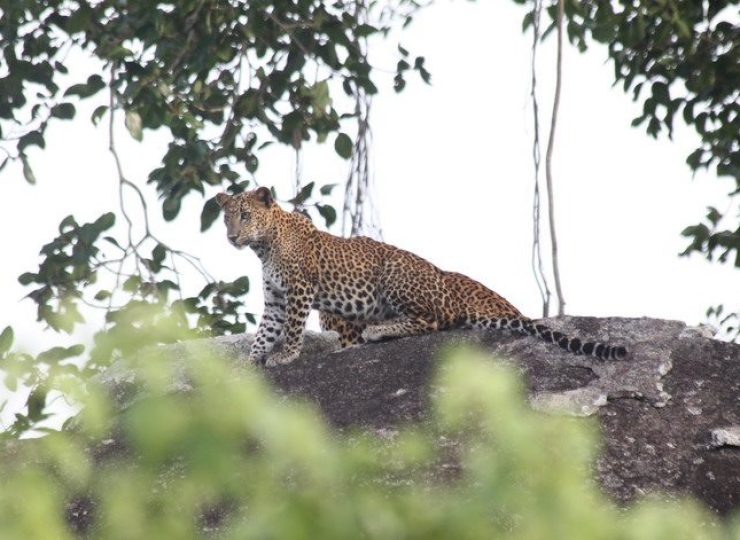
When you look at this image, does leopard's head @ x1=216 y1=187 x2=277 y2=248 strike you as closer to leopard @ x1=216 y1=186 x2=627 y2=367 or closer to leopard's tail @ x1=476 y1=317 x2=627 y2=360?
leopard @ x1=216 y1=186 x2=627 y2=367

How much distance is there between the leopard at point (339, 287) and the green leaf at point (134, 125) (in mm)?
731

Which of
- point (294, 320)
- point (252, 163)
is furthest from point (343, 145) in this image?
point (294, 320)

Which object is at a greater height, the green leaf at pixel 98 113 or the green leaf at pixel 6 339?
the green leaf at pixel 98 113

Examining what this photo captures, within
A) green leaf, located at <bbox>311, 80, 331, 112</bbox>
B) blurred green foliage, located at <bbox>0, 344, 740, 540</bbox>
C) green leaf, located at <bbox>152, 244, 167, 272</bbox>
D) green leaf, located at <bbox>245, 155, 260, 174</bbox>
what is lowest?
blurred green foliage, located at <bbox>0, 344, 740, 540</bbox>

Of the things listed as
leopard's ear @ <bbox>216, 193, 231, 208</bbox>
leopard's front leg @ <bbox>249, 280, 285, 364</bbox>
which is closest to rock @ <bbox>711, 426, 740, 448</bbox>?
leopard's front leg @ <bbox>249, 280, 285, 364</bbox>

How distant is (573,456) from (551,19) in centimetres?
912

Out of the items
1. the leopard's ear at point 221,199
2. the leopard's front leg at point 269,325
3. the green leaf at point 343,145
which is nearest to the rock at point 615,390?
the leopard's front leg at point 269,325

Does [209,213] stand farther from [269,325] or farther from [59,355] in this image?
[59,355]

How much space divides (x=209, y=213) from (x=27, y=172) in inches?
53.1

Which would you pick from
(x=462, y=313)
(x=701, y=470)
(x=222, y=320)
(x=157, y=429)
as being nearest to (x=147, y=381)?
(x=157, y=429)

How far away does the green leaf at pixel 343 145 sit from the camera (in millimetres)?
10211

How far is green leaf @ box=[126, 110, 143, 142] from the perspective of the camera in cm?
1013

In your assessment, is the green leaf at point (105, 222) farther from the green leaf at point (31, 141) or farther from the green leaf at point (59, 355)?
the green leaf at point (59, 355)

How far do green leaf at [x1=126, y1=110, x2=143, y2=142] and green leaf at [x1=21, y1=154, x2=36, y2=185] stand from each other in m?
0.78
